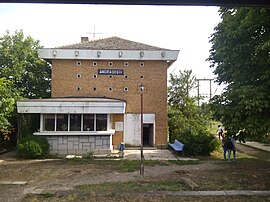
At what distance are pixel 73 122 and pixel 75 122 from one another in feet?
0.44

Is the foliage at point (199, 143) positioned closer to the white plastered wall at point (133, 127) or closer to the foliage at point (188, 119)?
the foliage at point (188, 119)

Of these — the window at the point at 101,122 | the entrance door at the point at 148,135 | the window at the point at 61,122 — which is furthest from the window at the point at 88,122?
the entrance door at the point at 148,135

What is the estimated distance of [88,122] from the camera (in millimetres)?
19469

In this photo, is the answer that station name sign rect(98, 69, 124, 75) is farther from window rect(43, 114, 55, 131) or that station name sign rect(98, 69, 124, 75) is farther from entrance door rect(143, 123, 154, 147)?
window rect(43, 114, 55, 131)

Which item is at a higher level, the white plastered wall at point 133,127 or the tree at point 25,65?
the tree at point 25,65

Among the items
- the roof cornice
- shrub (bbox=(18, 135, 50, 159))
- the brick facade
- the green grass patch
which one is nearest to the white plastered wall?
the brick facade

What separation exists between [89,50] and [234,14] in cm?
1267

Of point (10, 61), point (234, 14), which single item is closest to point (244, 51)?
point (234, 14)

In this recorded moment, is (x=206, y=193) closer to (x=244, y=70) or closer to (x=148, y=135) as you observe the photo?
(x=244, y=70)

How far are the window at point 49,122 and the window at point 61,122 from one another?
324 millimetres

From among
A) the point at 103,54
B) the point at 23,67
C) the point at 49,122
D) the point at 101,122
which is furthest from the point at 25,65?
the point at 101,122

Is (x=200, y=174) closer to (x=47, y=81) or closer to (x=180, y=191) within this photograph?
(x=180, y=191)

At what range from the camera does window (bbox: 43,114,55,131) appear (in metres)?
19.2

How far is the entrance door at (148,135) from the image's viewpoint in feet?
78.4
